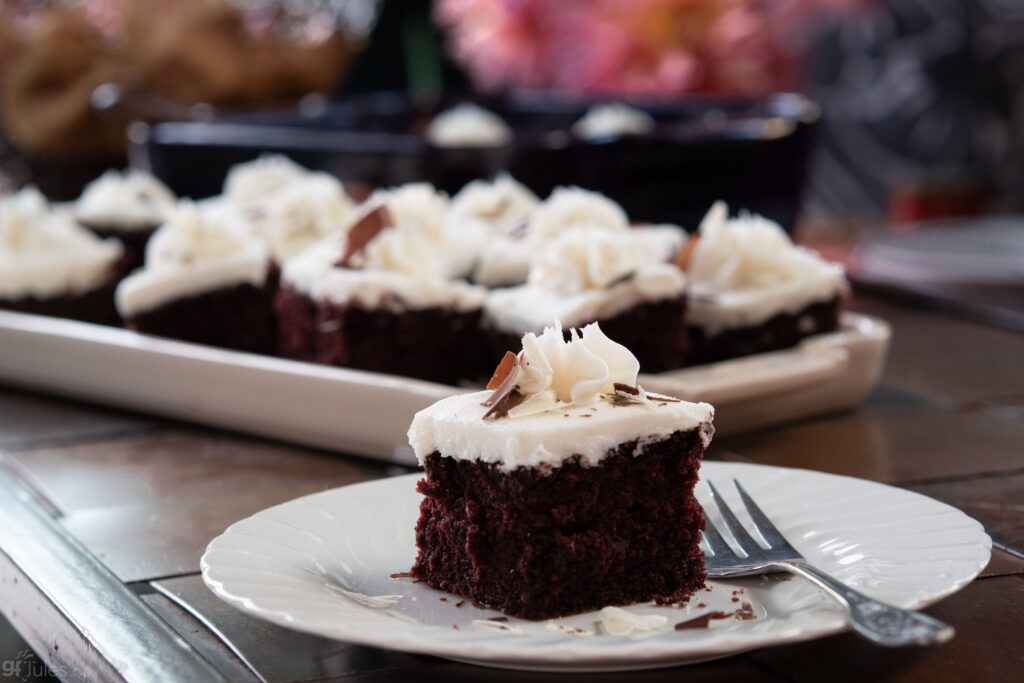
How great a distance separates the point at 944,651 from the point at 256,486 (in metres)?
0.82

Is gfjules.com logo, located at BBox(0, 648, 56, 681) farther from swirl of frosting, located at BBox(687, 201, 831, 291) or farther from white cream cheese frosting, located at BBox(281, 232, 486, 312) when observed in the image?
swirl of frosting, located at BBox(687, 201, 831, 291)

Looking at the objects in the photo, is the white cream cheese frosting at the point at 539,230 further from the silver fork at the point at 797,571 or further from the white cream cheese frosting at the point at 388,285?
the silver fork at the point at 797,571

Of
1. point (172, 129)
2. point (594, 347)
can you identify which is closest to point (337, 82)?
point (172, 129)

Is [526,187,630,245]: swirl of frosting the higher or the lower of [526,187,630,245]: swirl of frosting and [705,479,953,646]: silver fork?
the higher

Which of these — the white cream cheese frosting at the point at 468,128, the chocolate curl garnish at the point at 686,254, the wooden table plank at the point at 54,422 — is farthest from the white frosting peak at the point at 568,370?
the white cream cheese frosting at the point at 468,128

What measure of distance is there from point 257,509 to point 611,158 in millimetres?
1172

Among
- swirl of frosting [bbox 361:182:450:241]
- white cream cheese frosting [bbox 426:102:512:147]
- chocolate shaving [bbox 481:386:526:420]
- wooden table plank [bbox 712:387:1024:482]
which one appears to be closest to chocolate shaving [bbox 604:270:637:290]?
wooden table plank [bbox 712:387:1024:482]

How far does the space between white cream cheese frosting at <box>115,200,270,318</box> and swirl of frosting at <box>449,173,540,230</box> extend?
13.7 inches

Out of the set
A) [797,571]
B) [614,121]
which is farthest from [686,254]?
[614,121]

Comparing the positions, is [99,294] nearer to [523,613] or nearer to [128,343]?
[128,343]

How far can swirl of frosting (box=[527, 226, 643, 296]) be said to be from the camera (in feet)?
5.31

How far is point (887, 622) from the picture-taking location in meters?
0.84

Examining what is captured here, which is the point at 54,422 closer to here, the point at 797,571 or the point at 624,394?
the point at 624,394

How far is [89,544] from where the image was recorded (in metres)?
1.27
